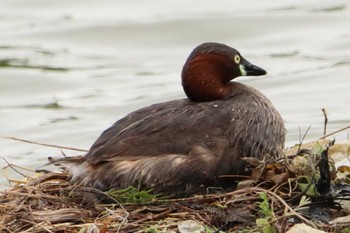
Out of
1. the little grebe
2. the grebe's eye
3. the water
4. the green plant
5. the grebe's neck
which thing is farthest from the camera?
the water

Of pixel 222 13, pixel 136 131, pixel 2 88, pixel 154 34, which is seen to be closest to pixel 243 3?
pixel 222 13

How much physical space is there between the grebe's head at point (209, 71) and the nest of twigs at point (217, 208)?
635 millimetres

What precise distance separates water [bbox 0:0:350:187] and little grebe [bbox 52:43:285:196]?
4214mm

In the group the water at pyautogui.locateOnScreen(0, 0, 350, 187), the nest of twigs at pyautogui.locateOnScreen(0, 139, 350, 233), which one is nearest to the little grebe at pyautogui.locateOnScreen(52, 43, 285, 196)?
the nest of twigs at pyautogui.locateOnScreen(0, 139, 350, 233)

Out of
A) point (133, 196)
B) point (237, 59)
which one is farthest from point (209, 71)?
point (133, 196)

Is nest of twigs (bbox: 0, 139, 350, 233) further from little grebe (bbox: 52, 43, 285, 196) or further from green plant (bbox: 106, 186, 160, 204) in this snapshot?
little grebe (bbox: 52, 43, 285, 196)

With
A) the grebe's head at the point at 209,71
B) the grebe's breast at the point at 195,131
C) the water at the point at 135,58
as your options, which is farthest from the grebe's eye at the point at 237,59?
the water at the point at 135,58

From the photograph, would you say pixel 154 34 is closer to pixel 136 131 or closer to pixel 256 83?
pixel 256 83

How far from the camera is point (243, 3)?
17578mm

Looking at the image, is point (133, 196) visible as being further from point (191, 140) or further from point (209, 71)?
point (209, 71)

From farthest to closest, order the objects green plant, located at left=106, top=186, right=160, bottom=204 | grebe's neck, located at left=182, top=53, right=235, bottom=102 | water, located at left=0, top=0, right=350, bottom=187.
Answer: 1. water, located at left=0, top=0, right=350, bottom=187
2. grebe's neck, located at left=182, top=53, right=235, bottom=102
3. green plant, located at left=106, top=186, right=160, bottom=204

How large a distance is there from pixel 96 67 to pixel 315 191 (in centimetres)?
919

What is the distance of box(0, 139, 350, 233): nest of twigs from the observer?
6164 millimetres

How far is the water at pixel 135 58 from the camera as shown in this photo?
12859mm
